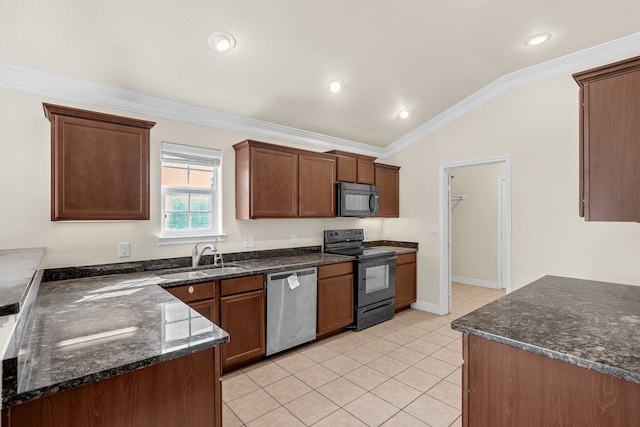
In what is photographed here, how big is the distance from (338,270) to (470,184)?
3883mm

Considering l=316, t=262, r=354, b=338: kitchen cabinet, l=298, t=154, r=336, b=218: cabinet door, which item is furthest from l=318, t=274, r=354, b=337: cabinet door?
l=298, t=154, r=336, b=218: cabinet door

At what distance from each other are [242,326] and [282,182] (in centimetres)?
154

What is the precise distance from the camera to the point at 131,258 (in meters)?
2.78

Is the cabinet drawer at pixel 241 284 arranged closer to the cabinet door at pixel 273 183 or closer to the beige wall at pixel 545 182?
the cabinet door at pixel 273 183

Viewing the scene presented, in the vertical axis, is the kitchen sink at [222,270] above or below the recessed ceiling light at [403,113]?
below

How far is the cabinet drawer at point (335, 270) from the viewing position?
11.4 feet

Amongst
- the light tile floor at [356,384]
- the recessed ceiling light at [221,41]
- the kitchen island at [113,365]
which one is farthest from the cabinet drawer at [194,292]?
the recessed ceiling light at [221,41]

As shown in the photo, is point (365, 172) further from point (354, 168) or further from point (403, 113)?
point (403, 113)

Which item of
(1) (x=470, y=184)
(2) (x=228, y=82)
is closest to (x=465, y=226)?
(1) (x=470, y=184)

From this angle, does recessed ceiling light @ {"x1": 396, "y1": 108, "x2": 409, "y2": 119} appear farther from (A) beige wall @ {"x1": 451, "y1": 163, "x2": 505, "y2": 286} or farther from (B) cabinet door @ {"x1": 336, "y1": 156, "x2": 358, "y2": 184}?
(A) beige wall @ {"x1": 451, "y1": 163, "x2": 505, "y2": 286}

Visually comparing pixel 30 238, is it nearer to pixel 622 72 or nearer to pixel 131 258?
pixel 131 258

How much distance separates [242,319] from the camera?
2844mm

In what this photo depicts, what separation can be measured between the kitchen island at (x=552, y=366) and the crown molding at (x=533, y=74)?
8.39 feet

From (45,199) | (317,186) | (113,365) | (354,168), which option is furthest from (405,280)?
(45,199)
